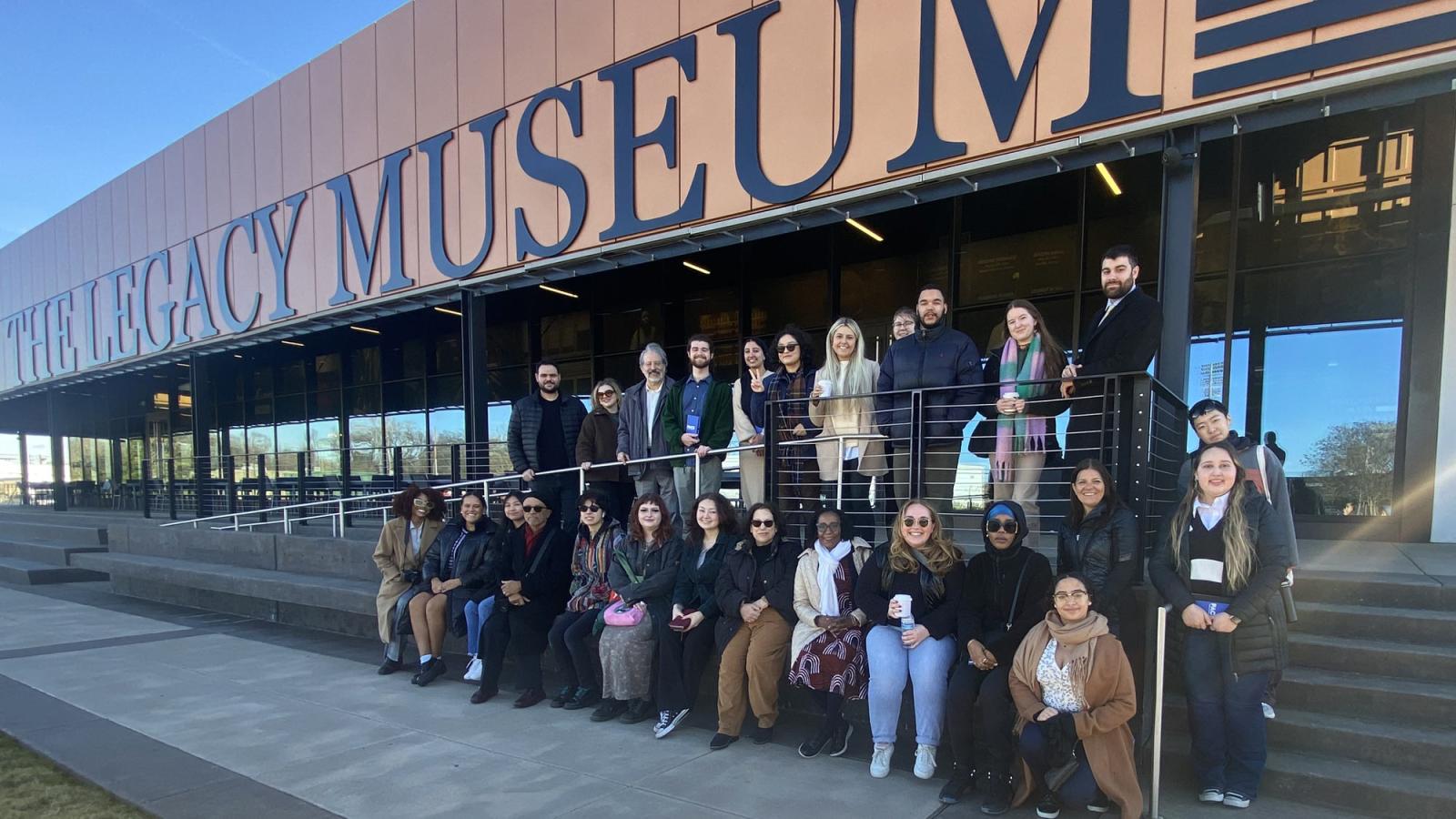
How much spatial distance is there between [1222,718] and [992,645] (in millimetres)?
1088

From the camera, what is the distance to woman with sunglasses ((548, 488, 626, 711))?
17.6 ft

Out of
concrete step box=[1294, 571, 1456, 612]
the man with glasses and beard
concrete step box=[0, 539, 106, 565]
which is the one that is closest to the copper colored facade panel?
the man with glasses and beard

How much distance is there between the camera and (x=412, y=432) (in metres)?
15.1

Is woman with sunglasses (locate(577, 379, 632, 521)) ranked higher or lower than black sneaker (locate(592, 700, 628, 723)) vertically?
higher

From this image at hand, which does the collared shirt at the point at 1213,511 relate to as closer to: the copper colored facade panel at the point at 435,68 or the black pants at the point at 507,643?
the black pants at the point at 507,643

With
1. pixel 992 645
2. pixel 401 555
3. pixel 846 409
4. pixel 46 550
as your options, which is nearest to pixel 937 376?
pixel 846 409

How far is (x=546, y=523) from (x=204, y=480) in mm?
11060

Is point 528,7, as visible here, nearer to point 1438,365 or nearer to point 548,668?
point 548,668

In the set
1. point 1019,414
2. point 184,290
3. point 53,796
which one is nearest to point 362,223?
point 184,290

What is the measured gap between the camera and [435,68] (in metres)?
10.0

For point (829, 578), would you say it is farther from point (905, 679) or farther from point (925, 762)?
point (925, 762)

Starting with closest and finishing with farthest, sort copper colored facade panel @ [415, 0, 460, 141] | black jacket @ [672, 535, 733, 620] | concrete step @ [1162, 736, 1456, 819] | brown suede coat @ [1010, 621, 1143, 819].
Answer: concrete step @ [1162, 736, 1456, 819]
brown suede coat @ [1010, 621, 1143, 819]
black jacket @ [672, 535, 733, 620]
copper colored facade panel @ [415, 0, 460, 141]

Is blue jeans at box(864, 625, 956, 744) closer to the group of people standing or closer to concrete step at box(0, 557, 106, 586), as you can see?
the group of people standing

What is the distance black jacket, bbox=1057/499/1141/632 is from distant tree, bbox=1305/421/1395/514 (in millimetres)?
4435
